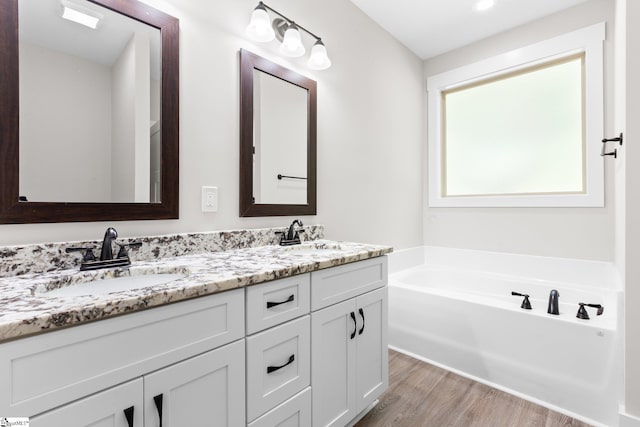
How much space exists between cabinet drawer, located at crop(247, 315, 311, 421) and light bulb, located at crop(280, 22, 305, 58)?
1456 mm

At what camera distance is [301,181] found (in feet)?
6.40

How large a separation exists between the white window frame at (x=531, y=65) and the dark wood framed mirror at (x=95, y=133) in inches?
98.8

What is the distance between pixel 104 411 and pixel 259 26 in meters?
1.66

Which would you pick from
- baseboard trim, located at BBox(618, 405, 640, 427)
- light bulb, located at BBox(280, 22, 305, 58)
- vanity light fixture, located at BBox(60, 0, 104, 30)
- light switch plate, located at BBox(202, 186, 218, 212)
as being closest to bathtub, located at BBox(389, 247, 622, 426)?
baseboard trim, located at BBox(618, 405, 640, 427)

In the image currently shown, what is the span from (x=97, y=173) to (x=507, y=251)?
295 centimetres

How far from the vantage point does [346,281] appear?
4.48 ft

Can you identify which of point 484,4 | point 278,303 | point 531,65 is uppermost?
point 484,4

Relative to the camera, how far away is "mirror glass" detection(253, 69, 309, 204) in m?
1.70

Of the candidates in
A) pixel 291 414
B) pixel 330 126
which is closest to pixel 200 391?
pixel 291 414

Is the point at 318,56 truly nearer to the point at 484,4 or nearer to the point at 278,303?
the point at 484,4

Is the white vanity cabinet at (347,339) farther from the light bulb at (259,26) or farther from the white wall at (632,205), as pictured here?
the light bulb at (259,26)

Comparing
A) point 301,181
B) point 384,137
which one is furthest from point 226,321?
point 384,137

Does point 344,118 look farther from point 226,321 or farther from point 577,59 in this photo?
point 577,59

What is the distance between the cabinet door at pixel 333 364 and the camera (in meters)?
1.22
